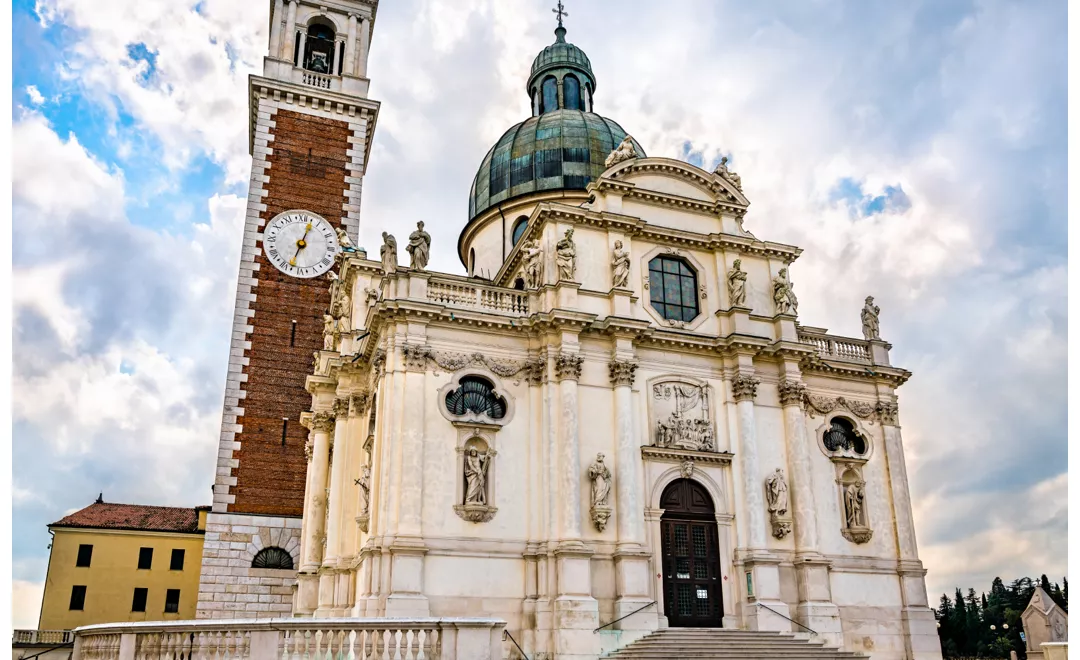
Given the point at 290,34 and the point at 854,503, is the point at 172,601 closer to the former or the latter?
the point at 290,34

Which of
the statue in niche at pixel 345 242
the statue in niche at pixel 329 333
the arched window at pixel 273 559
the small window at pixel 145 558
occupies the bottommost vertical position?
the arched window at pixel 273 559

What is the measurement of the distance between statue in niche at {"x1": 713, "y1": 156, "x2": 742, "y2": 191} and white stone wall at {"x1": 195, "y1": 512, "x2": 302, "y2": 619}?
18956mm

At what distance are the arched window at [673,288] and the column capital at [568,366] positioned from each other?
389cm

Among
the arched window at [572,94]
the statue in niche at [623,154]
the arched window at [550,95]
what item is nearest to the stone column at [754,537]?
the statue in niche at [623,154]

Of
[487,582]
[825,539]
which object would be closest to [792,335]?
[825,539]

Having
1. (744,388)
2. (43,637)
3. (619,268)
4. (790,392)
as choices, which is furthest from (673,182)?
(43,637)

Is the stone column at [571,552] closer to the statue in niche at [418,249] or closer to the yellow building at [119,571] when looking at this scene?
the statue in niche at [418,249]

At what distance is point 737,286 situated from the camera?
26.6 m

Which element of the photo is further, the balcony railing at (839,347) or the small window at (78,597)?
the small window at (78,597)

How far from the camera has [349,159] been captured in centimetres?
3625

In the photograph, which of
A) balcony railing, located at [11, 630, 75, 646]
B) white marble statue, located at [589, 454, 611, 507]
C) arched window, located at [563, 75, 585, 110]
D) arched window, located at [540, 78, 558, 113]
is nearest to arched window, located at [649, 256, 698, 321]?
white marble statue, located at [589, 454, 611, 507]

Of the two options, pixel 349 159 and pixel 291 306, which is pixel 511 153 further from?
pixel 291 306

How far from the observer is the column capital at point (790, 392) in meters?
25.8

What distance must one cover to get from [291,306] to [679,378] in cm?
1579
